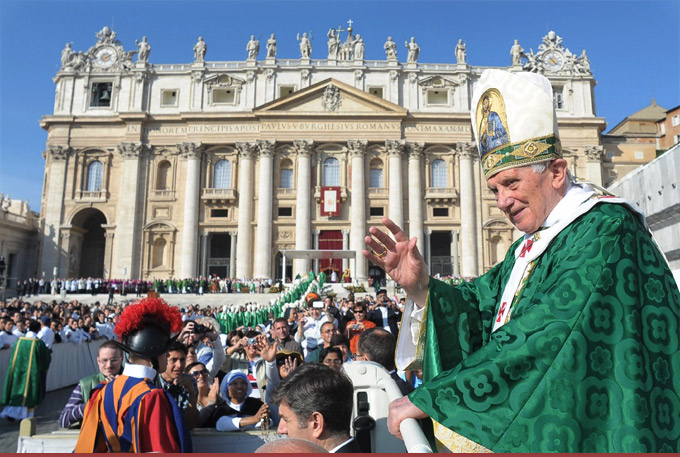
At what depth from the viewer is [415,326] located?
220 cm

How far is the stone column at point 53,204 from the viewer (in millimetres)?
36109

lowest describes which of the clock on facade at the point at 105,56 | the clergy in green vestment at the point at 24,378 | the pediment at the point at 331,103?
the clergy in green vestment at the point at 24,378

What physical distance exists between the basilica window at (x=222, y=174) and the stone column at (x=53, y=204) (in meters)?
9.09

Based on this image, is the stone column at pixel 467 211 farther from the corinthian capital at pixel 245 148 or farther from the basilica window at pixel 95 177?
the basilica window at pixel 95 177

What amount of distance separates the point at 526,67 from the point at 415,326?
1630 inches

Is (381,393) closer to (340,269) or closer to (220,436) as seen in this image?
(220,436)

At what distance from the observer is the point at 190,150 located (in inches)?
1474

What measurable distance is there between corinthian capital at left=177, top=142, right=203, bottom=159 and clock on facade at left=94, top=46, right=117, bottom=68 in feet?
33.9

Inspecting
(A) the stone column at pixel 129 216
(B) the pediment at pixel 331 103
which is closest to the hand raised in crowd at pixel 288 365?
(B) the pediment at pixel 331 103

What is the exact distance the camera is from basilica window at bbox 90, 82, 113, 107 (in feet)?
130

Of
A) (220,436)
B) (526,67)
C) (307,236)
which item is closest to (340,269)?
(307,236)

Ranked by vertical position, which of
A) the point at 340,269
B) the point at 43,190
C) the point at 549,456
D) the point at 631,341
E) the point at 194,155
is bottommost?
the point at 549,456

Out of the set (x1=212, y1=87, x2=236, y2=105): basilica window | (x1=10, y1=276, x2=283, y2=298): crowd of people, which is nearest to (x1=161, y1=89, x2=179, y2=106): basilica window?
(x1=212, y1=87, x2=236, y2=105): basilica window

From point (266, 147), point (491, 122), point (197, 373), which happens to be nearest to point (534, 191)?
point (491, 122)
